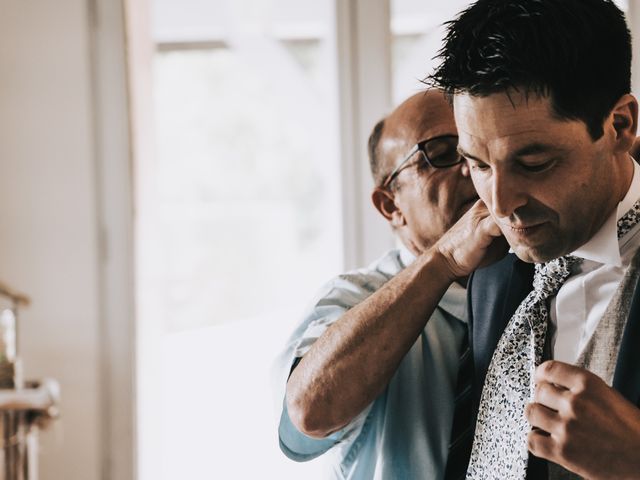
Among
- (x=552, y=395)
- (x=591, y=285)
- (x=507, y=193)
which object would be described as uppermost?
(x=507, y=193)

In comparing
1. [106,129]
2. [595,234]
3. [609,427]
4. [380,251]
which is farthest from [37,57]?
[609,427]

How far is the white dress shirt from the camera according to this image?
923 mm

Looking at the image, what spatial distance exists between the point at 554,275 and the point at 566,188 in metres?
0.19

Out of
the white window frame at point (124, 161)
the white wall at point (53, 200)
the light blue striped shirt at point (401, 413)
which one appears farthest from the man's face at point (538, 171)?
the white wall at point (53, 200)

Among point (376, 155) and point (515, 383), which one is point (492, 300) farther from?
point (376, 155)

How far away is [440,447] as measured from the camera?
1.20 metres

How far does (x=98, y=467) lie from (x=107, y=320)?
49 centimetres

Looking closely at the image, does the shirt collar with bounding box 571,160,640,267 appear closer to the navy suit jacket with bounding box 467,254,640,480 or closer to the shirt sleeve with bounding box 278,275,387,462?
the navy suit jacket with bounding box 467,254,640,480

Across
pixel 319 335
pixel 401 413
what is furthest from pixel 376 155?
pixel 401 413

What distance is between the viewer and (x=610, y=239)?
0.92m

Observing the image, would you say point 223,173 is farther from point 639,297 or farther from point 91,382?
point 639,297

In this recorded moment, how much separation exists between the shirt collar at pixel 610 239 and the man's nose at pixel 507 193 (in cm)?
12

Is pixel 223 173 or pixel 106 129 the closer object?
pixel 106 129

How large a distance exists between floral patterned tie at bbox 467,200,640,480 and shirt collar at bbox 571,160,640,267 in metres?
0.06
